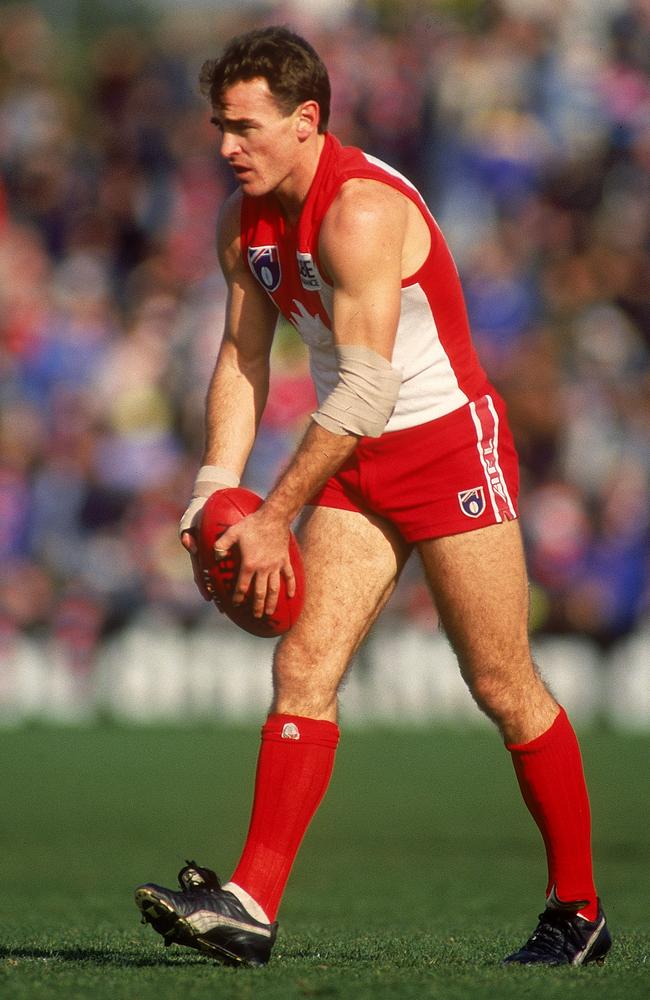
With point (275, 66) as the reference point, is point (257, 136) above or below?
below

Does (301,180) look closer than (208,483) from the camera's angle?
Yes

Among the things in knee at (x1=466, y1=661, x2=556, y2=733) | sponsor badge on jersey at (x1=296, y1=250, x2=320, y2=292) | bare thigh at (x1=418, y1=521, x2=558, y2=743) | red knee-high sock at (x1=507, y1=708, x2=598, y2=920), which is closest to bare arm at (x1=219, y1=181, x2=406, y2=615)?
sponsor badge on jersey at (x1=296, y1=250, x2=320, y2=292)

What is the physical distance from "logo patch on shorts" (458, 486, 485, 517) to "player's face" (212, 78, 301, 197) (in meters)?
0.93

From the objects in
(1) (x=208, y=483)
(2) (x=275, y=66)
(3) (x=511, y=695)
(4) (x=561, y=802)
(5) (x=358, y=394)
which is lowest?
(4) (x=561, y=802)

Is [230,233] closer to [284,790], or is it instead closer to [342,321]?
[342,321]

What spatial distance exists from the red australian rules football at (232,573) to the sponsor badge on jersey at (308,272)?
1.82 feet

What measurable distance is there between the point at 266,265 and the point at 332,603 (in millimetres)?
914

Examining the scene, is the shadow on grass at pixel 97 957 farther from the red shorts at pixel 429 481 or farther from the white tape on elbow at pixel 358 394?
the white tape on elbow at pixel 358 394

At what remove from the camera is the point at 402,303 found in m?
4.37

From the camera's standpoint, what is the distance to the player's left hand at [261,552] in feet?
13.5

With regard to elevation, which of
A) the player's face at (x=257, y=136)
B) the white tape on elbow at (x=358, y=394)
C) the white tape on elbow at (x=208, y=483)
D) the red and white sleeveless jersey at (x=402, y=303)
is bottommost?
the white tape on elbow at (x=208, y=483)

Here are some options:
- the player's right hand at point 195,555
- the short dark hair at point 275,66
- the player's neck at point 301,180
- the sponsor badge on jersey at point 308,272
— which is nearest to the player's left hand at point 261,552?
the player's right hand at point 195,555

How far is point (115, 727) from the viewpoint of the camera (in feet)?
40.2

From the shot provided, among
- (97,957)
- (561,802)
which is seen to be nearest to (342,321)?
(561,802)
